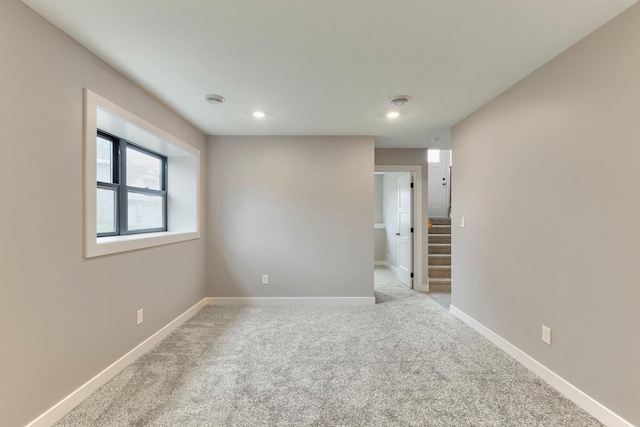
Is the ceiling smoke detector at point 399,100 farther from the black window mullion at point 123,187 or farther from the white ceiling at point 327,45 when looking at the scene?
the black window mullion at point 123,187

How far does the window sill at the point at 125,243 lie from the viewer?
186 centimetres

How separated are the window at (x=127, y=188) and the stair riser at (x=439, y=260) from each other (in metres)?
4.33

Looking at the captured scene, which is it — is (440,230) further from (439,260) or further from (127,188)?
(127,188)

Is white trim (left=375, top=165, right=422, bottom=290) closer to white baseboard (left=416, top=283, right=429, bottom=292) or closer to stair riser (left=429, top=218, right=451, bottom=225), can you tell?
white baseboard (left=416, top=283, right=429, bottom=292)

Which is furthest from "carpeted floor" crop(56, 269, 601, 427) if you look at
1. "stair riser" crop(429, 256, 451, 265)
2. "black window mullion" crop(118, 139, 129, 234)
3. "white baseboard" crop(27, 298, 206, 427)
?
"stair riser" crop(429, 256, 451, 265)

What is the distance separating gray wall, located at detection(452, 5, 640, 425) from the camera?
147 centimetres

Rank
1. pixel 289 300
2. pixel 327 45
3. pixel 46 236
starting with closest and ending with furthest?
pixel 46 236, pixel 327 45, pixel 289 300

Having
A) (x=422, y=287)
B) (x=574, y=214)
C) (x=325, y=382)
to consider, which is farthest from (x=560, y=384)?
(x=422, y=287)

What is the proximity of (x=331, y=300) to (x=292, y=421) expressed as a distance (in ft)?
7.04

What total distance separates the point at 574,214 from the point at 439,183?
17.6 ft

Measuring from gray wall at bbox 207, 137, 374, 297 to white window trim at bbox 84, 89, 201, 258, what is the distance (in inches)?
12.9

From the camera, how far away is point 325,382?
1934 mm

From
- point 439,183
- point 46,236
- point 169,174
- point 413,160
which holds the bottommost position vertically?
point 46,236

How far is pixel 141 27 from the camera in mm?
1569
